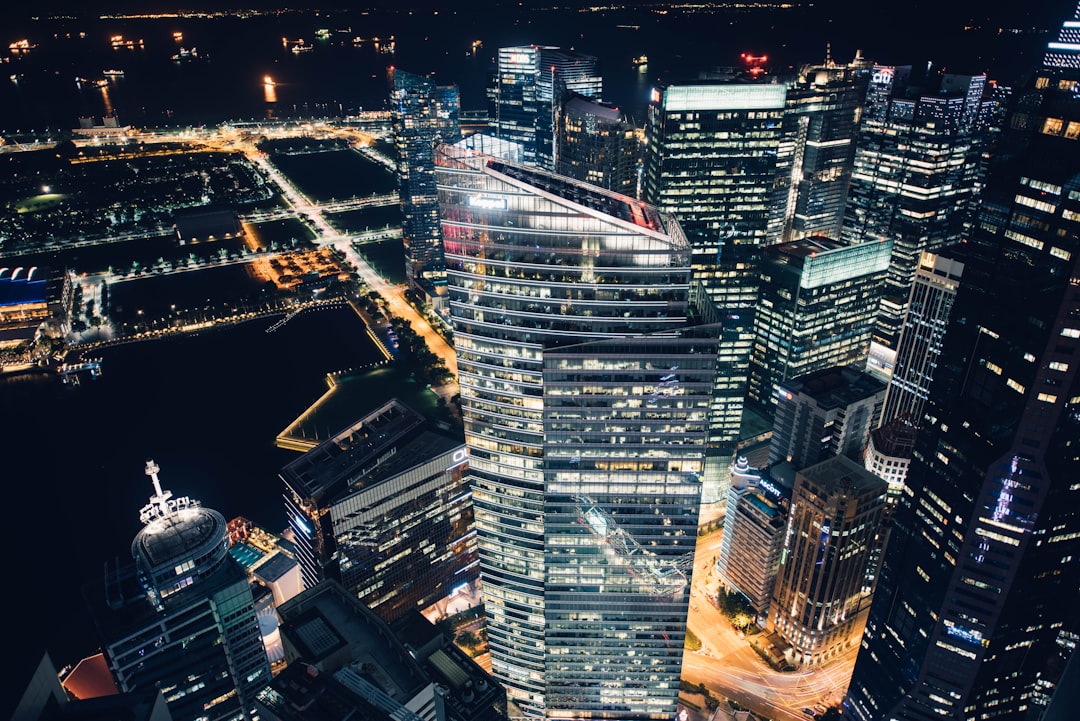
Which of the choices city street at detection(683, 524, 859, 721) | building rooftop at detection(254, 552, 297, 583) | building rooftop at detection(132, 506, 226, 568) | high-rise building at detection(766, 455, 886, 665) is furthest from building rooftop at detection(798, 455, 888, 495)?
building rooftop at detection(254, 552, 297, 583)

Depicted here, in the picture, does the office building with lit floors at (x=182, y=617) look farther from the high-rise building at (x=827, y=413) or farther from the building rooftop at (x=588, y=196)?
the high-rise building at (x=827, y=413)

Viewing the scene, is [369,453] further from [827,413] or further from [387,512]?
[827,413]

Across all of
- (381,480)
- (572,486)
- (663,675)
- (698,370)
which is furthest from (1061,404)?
(381,480)

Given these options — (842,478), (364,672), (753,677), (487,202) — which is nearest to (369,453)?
(364,672)

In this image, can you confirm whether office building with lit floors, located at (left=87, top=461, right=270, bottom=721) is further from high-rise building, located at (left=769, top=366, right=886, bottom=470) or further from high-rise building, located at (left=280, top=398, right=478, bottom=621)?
high-rise building, located at (left=769, top=366, right=886, bottom=470)

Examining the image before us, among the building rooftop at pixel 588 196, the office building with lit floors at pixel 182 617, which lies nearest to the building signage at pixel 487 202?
the building rooftop at pixel 588 196

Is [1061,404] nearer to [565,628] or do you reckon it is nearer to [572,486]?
[572,486]

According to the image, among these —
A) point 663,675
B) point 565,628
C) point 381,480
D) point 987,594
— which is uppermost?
point 987,594

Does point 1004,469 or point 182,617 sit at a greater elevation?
point 1004,469

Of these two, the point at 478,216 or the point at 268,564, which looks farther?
the point at 268,564
